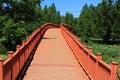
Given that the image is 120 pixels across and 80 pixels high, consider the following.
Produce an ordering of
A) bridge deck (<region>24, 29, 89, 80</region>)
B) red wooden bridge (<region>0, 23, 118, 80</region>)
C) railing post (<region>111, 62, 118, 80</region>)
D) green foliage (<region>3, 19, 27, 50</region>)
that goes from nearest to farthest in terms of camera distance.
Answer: railing post (<region>111, 62, 118, 80</region>) < red wooden bridge (<region>0, 23, 118, 80</region>) < bridge deck (<region>24, 29, 89, 80</region>) < green foliage (<region>3, 19, 27, 50</region>)

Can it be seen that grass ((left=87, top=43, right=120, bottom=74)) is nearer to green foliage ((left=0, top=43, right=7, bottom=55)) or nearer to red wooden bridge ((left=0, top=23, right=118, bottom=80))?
green foliage ((left=0, top=43, right=7, bottom=55))

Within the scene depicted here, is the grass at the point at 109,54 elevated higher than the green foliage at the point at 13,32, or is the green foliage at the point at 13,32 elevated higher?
the green foliage at the point at 13,32

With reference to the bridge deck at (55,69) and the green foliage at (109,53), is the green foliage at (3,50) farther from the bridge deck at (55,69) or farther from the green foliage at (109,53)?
the bridge deck at (55,69)

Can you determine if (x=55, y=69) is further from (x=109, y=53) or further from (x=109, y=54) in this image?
(x=109, y=53)

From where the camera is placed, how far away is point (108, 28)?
93.9 metres

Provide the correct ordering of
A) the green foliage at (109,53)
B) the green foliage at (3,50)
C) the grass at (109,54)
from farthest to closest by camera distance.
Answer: the green foliage at (3,50) < the green foliage at (109,53) < the grass at (109,54)

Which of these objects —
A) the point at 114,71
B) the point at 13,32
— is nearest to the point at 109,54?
the point at 13,32

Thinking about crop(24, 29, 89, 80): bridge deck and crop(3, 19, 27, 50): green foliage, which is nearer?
crop(24, 29, 89, 80): bridge deck

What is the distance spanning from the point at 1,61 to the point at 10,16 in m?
44.7

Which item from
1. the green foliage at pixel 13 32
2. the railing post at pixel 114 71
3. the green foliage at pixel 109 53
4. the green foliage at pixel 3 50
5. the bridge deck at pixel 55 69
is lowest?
the green foliage at pixel 109 53

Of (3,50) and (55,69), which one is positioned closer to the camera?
(55,69)

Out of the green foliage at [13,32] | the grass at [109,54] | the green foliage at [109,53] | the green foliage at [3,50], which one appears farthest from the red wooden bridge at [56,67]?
the green foliage at [3,50]

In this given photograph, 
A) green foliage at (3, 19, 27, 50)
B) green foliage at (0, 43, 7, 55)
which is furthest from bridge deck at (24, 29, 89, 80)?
green foliage at (0, 43, 7, 55)

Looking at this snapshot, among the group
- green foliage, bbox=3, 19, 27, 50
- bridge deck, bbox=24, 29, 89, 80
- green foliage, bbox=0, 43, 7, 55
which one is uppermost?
bridge deck, bbox=24, 29, 89, 80
